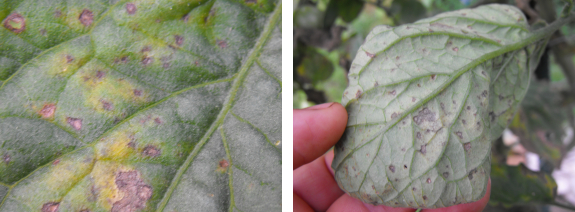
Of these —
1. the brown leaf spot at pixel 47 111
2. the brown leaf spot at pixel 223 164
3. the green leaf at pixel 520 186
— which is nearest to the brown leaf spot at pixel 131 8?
the brown leaf spot at pixel 47 111

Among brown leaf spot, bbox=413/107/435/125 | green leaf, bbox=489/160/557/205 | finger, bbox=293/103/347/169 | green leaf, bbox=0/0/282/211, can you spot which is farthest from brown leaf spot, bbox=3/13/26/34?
green leaf, bbox=489/160/557/205

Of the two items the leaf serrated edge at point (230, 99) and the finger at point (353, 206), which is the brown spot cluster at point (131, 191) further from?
the finger at point (353, 206)

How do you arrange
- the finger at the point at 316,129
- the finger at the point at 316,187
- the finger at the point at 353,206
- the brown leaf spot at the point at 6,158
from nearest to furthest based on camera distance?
the brown leaf spot at the point at 6,158
the finger at the point at 316,129
the finger at the point at 353,206
the finger at the point at 316,187

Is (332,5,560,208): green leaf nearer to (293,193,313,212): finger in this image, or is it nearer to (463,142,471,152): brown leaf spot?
(463,142,471,152): brown leaf spot

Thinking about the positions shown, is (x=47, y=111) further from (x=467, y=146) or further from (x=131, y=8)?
(x=467, y=146)

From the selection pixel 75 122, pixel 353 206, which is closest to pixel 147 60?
pixel 75 122

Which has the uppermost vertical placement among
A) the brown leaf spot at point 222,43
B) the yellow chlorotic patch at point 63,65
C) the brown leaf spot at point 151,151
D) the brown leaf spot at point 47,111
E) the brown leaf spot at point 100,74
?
the brown leaf spot at point 222,43
